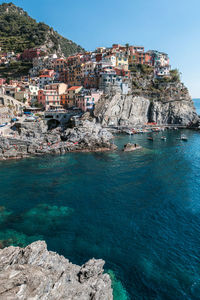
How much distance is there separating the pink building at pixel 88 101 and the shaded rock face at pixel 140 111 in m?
2.48

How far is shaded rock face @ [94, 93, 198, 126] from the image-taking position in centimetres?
8169

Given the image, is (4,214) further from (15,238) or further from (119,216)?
(119,216)

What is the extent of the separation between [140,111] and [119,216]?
240 feet

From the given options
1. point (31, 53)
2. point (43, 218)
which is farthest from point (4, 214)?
point (31, 53)

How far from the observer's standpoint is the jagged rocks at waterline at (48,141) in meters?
51.3

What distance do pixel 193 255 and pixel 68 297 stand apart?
1403 cm

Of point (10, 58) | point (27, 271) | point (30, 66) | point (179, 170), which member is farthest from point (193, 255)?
point (10, 58)

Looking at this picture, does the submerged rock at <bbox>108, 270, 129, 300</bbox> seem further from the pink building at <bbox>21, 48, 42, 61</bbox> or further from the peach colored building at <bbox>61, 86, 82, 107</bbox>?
the pink building at <bbox>21, 48, 42, 61</bbox>

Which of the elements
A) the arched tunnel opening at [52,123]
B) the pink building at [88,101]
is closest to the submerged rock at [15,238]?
the arched tunnel opening at [52,123]

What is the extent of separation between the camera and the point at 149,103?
304 ft

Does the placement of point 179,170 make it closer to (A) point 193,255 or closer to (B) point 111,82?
(A) point 193,255

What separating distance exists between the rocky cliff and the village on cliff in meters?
4.41

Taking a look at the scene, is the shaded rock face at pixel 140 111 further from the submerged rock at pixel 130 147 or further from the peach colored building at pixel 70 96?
the submerged rock at pixel 130 147

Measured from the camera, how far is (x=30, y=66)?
382ft
